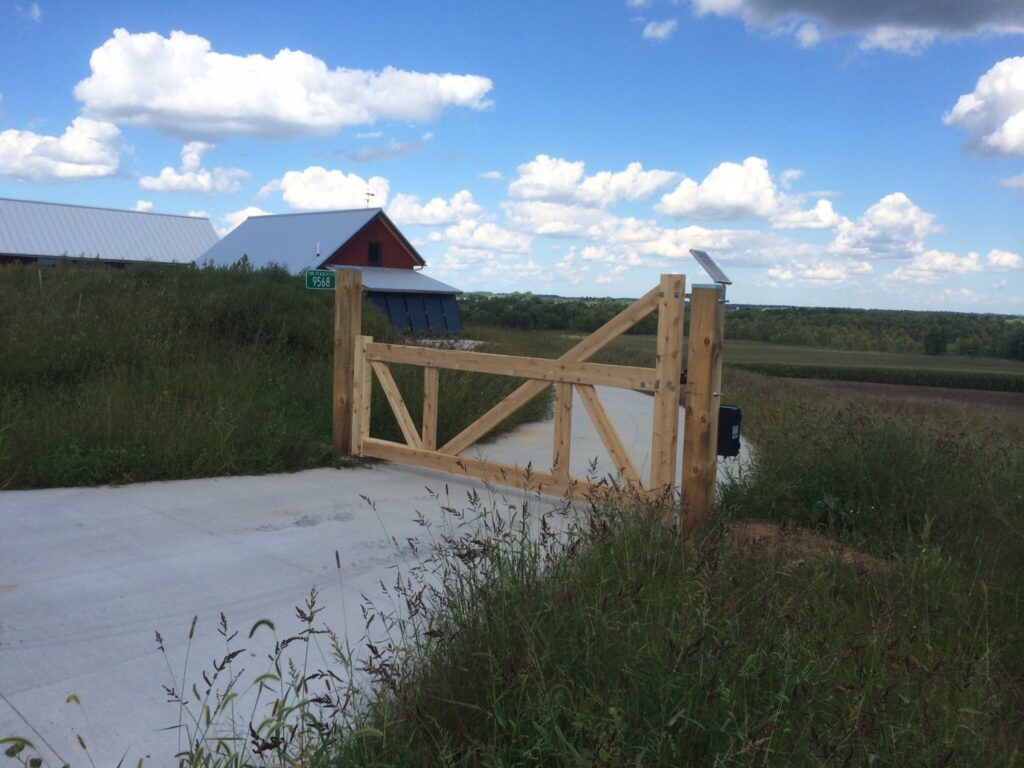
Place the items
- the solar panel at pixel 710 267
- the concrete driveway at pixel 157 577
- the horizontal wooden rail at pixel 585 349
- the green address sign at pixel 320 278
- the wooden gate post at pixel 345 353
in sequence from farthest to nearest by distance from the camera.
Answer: the green address sign at pixel 320 278 < the wooden gate post at pixel 345 353 < the horizontal wooden rail at pixel 585 349 < the solar panel at pixel 710 267 < the concrete driveway at pixel 157 577

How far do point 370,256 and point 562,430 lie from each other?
35.5 metres

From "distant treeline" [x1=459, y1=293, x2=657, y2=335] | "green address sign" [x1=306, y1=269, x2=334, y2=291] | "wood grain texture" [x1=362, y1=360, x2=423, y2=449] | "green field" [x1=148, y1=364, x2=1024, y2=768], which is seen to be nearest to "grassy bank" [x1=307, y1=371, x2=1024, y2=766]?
"green field" [x1=148, y1=364, x2=1024, y2=768]

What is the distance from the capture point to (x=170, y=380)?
9.30m

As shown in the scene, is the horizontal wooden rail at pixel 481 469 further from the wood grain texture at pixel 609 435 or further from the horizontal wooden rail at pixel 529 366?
the horizontal wooden rail at pixel 529 366

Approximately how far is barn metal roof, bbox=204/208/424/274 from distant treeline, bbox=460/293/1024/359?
7.43 meters

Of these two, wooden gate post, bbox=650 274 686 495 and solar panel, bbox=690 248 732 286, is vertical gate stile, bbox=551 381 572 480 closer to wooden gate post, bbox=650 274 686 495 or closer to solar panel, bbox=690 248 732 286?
wooden gate post, bbox=650 274 686 495

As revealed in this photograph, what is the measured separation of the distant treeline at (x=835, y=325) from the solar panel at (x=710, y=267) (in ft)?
106

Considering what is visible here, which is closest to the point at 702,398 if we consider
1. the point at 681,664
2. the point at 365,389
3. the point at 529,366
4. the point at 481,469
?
the point at 529,366

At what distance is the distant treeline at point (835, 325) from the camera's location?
39.3 m

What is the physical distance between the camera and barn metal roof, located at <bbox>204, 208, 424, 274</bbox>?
130ft

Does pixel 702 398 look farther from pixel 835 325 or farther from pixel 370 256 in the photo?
pixel 835 325

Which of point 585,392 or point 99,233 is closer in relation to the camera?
point 585,392

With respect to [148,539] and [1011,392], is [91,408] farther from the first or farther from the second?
[1011,392]

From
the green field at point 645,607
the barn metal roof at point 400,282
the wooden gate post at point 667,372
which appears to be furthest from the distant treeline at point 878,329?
the wooden gate post at point 667,372
